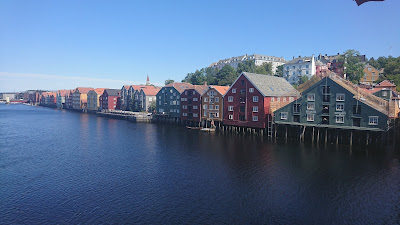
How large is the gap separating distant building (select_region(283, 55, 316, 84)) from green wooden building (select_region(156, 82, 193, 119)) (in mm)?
40065

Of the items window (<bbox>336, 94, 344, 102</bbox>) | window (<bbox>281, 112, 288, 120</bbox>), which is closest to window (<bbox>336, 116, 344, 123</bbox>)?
window (<bbox>336, 94, 344, 102</bbox>)

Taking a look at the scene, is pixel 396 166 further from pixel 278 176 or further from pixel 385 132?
pixel 278 176

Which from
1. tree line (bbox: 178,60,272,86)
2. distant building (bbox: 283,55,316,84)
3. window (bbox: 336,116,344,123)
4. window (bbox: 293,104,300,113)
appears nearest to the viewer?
window (bbox: 336,116,344,123)

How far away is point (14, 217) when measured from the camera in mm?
21781

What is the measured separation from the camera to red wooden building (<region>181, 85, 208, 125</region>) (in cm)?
7756

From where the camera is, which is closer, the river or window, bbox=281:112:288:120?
the river

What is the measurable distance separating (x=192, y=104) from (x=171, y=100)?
13.5 m

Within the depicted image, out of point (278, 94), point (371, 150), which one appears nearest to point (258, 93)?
point (278, 94)

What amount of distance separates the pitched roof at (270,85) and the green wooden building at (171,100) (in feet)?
95.4

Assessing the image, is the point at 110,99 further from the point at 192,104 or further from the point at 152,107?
the point at 192,104

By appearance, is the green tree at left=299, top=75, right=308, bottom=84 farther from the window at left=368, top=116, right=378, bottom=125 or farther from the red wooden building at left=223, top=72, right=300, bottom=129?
the window at left=368, top=116, right=378, bottom=125

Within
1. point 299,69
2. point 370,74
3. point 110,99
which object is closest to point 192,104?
point 299,69

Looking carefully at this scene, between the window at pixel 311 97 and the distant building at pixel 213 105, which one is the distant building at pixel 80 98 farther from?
the window at pixel 311 97

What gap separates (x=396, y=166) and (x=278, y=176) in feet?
52.0
